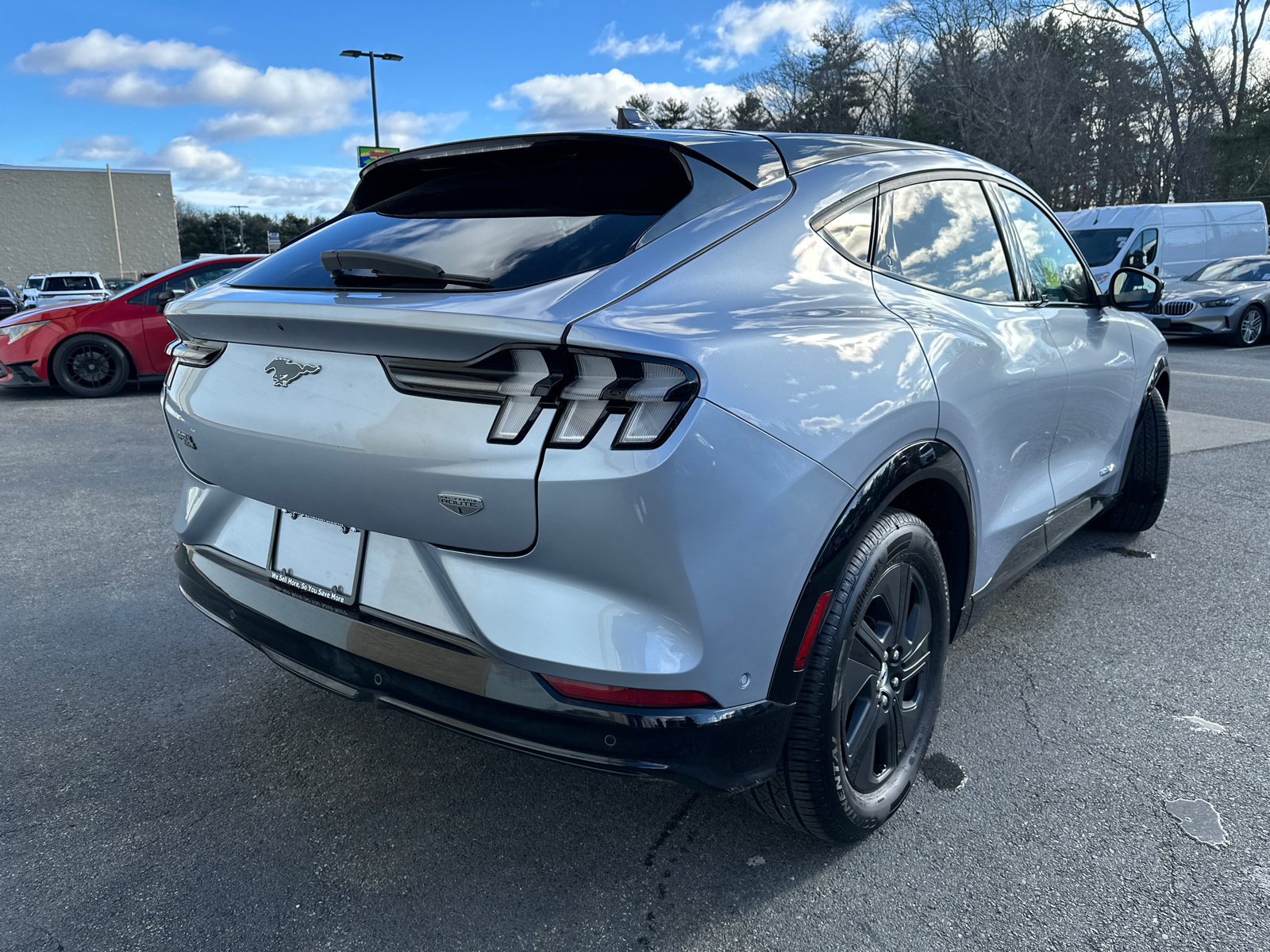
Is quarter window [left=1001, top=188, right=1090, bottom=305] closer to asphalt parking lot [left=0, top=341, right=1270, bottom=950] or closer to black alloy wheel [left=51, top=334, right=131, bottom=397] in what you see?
asphalt parking lot [left=0, top=341, right=1270, bottom=950]

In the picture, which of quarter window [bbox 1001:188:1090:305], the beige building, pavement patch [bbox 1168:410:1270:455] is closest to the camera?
quarter window [bbox 1001:188:1090:305]

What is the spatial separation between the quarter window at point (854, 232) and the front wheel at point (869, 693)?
66cm

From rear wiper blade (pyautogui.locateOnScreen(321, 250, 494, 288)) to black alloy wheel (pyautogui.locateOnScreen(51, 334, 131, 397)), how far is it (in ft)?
31.0

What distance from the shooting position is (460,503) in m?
1.70

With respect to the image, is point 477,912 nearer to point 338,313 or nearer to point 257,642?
point 257,642

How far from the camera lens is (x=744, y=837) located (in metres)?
2.26

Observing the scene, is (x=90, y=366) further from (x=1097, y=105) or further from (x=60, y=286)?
(x=1097, y=105)

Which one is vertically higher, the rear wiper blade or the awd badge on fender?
the rear wiper blade

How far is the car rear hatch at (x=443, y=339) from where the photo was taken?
165cm

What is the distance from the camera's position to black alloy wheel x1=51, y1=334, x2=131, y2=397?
9758 mm

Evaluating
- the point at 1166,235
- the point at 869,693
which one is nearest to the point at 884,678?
the point at 869,693

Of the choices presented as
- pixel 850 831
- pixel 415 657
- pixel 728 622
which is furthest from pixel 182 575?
pixel 850 831

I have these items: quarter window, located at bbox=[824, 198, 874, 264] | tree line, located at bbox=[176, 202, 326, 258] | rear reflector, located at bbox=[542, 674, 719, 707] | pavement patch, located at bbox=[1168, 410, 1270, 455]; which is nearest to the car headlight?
quarter window, located at bbox=[824, 198, 874, 264]

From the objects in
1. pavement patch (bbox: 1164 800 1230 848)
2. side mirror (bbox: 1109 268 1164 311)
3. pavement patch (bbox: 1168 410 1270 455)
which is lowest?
pavement patch (bbox: 1164 800 1230 848)
